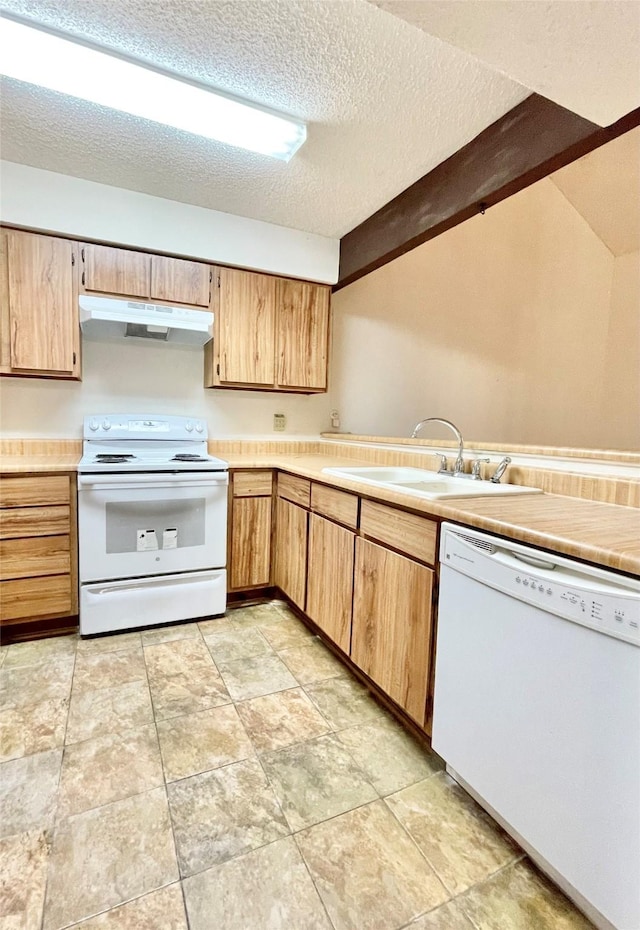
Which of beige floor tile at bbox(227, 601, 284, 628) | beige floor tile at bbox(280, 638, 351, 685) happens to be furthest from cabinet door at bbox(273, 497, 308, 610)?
beige floor tile at bbox(280, 638, 351, 685)

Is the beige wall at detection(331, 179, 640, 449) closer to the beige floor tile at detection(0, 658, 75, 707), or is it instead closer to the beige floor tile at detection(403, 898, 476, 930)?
the beige floor tile at detection(0, 658, 75, 707)

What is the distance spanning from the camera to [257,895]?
3.27 feet

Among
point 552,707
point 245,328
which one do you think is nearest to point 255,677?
point 552,707

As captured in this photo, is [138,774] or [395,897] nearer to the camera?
[395,897]

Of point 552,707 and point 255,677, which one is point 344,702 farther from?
point 552,707

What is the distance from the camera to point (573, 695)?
3.05 feet

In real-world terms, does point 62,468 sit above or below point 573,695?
above

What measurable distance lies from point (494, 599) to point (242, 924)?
936mm

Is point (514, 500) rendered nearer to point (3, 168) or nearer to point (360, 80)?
point (360, 80)

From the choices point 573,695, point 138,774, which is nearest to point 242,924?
point 138,774

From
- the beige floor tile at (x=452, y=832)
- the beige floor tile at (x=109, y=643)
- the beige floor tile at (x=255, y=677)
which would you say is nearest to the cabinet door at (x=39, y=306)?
the beige floor tile at (x=109, y=643)

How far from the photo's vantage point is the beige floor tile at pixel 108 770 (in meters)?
1.25

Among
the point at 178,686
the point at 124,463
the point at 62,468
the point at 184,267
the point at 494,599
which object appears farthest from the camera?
the point at 184,267

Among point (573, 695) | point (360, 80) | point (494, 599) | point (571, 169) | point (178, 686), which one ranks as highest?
point (571, 169)
